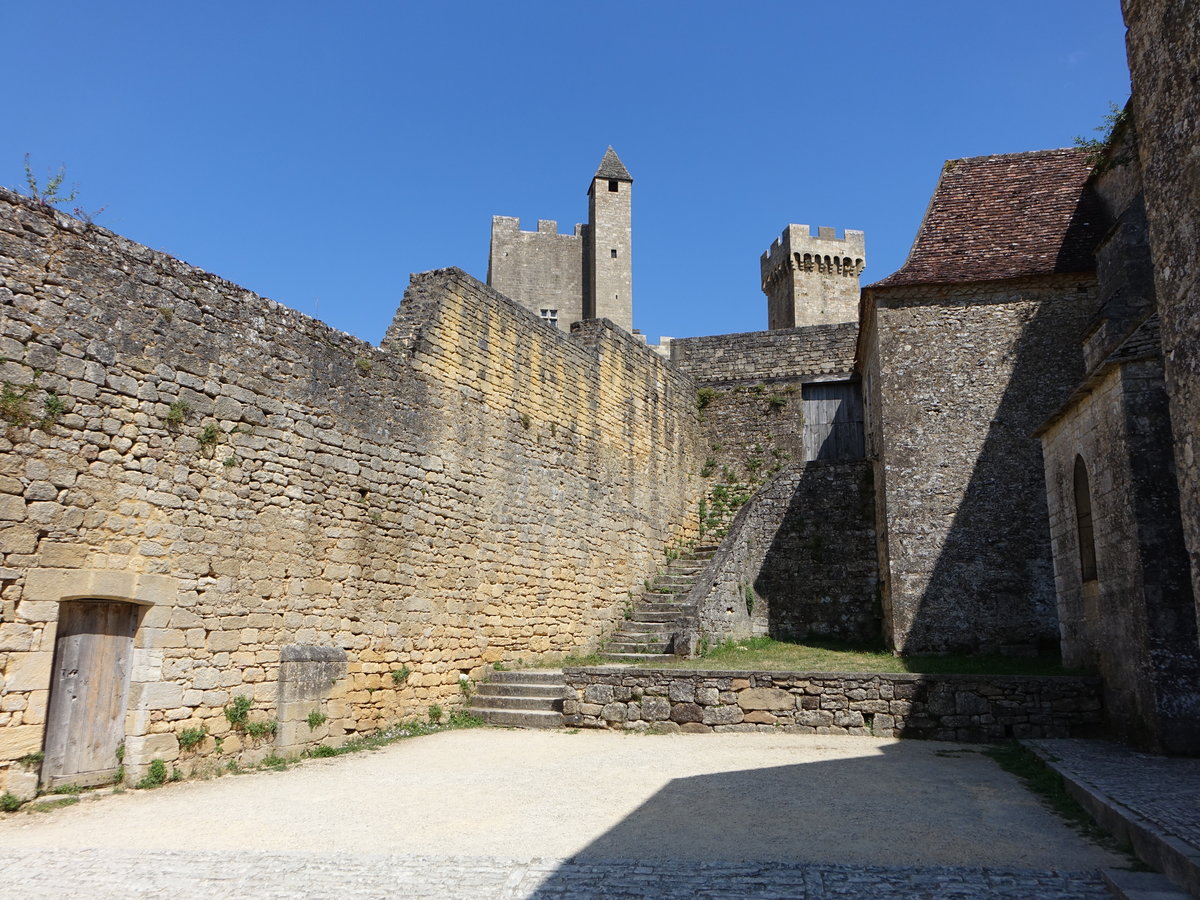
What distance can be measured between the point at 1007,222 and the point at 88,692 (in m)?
14.1

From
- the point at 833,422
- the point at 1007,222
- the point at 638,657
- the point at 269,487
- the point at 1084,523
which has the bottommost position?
the point at 638,657

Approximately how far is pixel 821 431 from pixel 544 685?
946 centimetres

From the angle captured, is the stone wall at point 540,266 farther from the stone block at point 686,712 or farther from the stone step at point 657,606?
the stone block at point 686,712

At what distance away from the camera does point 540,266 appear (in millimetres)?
43125

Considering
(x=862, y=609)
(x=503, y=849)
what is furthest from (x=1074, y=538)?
(x=503, y=849)

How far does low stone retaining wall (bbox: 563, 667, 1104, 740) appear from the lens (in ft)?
28.7

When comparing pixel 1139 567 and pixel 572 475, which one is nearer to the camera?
pixel 1139 567

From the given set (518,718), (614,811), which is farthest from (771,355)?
(614,811)

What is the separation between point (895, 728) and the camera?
369 inches

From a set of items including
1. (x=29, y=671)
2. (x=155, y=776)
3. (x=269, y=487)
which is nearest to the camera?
(x=29, y=671)

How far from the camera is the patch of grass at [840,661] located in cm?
1067

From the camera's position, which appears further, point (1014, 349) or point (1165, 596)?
point (1014, 349)

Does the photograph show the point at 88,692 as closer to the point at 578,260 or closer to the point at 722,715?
the point at 722,715

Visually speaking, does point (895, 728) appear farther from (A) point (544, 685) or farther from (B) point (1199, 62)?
(B) point (1199, 62)
